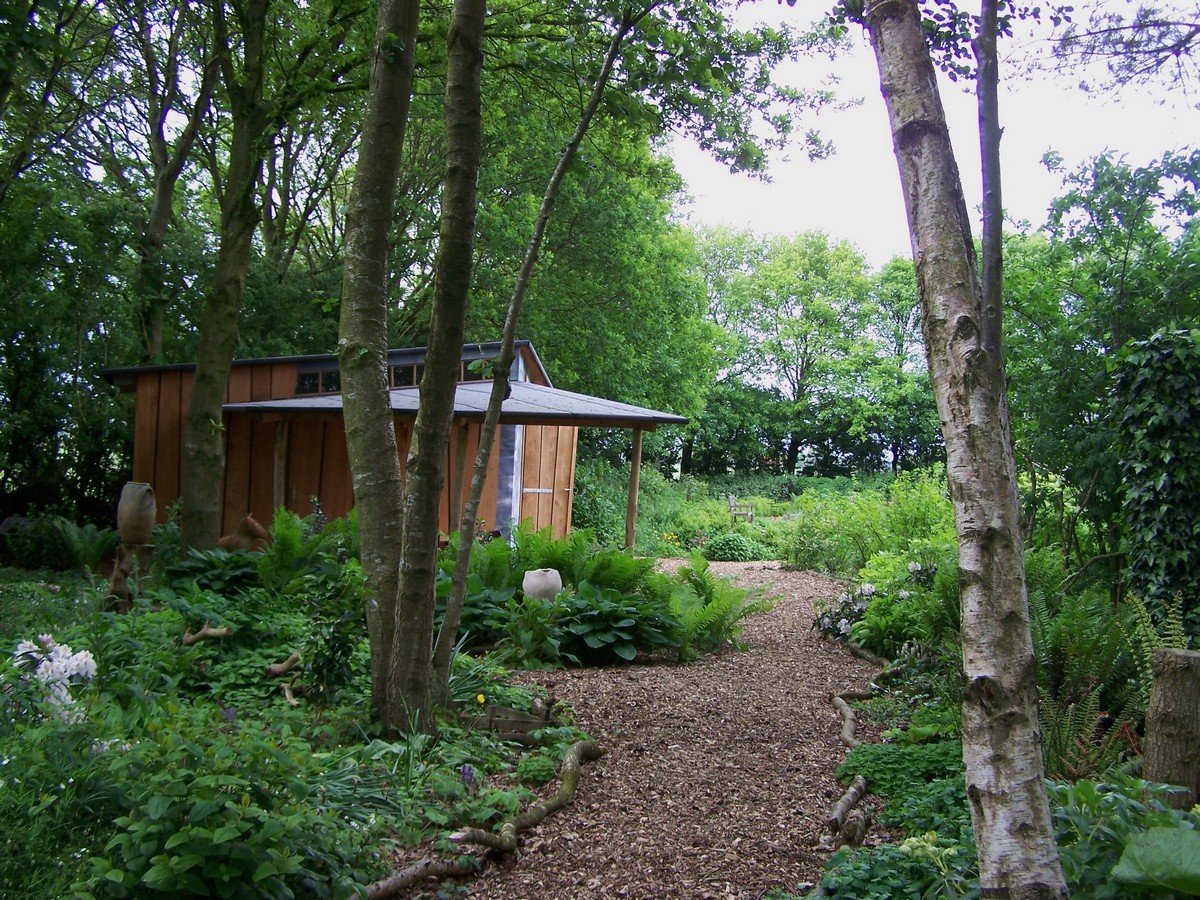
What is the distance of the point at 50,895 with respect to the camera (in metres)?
2.08

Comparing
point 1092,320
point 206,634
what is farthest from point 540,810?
point 1092,320

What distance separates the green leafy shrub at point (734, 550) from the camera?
1789 cm

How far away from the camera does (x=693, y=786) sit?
417 cm

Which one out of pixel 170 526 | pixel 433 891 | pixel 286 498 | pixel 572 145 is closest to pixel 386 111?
pixel 572 145

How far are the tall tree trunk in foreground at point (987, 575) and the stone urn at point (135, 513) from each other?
5.20 m

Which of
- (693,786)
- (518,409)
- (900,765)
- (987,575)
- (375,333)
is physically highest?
(375,333)

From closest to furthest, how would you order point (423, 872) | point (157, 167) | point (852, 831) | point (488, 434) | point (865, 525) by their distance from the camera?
point (423, 872), point (852, 831), point (488, 434), point (865, 525), point (157, 167)

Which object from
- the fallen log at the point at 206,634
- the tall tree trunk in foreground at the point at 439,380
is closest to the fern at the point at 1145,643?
the tall tree trunk in foreground at the point at 439,380

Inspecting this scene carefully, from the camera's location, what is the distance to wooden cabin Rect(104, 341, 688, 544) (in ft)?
39.5

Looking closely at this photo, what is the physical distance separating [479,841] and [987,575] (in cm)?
220

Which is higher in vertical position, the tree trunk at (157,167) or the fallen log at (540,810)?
the tree trunk at (157,167)

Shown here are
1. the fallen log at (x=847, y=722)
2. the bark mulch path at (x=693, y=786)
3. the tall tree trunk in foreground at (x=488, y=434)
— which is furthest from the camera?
the fallen log at (x=847, y=722)

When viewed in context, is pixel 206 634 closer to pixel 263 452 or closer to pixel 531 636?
pixel 531 636

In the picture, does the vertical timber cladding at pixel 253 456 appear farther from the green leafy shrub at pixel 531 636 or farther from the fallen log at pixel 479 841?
the fallen log at pixel 479 841
